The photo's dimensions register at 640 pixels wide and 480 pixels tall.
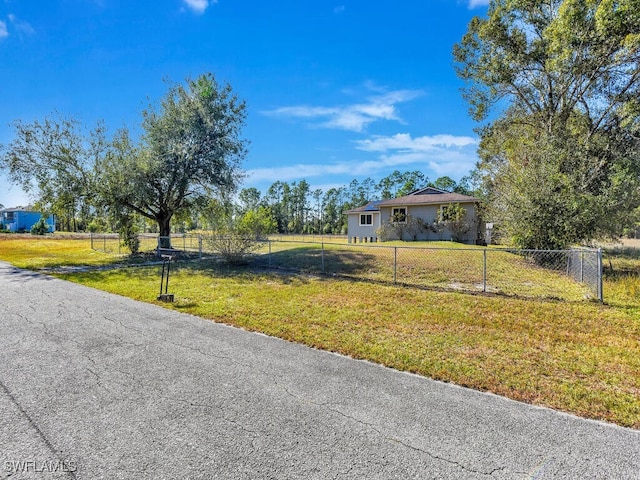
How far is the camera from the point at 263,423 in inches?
102

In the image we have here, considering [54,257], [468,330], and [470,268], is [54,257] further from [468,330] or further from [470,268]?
[468,330]

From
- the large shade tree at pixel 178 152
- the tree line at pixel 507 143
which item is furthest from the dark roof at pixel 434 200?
the large shade tree at pixel 178 152

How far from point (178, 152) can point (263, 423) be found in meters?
15.5

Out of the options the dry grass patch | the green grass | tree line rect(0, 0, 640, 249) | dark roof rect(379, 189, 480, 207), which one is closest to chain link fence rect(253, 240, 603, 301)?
the dry grass patch

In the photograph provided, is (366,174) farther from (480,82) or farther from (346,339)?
(346,339)

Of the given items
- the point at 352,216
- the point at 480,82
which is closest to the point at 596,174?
the point at 480,82

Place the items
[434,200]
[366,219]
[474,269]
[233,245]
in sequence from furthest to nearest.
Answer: [366,219] < [434,200] < [233,245] < [474,269]

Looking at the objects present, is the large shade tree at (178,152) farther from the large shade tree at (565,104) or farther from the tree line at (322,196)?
the tree line at (322,196)

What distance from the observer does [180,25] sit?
37.6 feet

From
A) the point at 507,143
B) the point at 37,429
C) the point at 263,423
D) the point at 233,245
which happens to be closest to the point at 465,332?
the point at 263,423

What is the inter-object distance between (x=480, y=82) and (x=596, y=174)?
7034mm

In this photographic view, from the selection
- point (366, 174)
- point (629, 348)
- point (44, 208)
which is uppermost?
point (366, 174)

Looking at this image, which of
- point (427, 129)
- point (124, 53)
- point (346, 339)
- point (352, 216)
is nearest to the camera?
point (346, 339)

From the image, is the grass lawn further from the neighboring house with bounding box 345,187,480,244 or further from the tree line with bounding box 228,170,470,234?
the tree line with bounding box 228,170,470,234
